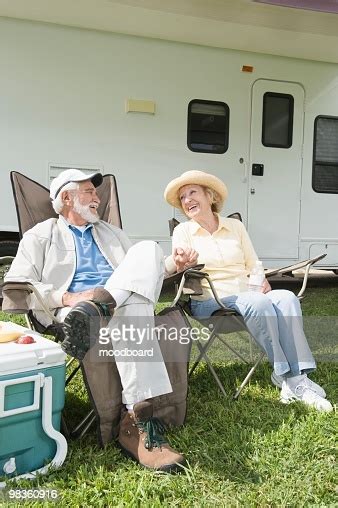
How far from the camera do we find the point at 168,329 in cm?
197

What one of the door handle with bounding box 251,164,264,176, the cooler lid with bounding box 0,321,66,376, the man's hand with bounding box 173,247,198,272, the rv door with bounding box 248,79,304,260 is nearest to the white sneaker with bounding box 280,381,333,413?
the man's hand with bounding box 173,247,198,272

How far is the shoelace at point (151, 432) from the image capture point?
5.51ft

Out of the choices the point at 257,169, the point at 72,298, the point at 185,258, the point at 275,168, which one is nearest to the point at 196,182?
the point at 185,258

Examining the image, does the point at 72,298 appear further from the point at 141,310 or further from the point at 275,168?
the point at 275,168

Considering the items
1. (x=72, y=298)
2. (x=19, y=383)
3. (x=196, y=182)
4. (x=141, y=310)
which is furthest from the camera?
(x=196, y=182)

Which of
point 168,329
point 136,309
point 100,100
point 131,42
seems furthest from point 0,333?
point 131,42

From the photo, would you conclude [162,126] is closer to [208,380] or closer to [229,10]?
[229,10]

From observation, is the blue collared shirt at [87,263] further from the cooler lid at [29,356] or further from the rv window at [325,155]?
the rv window at [325,155]

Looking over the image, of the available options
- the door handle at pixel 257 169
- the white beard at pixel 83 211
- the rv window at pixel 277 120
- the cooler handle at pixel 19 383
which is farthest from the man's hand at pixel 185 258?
the rv window at pixel 277 120

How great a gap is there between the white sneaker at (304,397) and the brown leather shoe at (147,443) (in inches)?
28.0

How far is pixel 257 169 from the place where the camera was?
4387 millimetres

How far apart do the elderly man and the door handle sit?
2.20 metres

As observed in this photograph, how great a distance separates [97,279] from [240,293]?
2.26ft

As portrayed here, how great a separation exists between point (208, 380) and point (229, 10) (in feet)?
8.91
